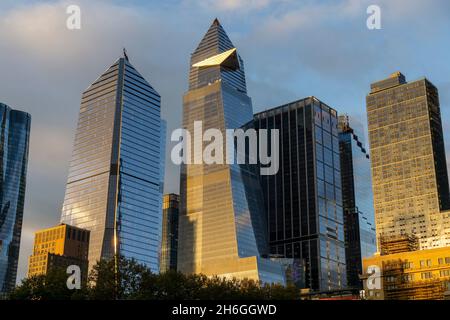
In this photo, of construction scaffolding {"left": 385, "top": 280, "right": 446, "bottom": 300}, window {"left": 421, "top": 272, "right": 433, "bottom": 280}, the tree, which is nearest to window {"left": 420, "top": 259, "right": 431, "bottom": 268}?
window {"left": 421, "top": 272, "right": 433, "bottom": 280}

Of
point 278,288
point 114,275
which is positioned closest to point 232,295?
point 278,288

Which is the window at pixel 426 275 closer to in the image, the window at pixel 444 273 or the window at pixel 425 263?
the window at pixel 425 263

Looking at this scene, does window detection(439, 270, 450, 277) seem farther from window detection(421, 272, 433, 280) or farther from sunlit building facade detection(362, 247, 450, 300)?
window detection(421, 272, 433, 280)

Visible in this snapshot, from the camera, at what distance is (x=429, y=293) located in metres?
151

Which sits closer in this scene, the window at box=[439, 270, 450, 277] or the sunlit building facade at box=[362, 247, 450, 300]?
the window at box=[439, 270, 450, 277]

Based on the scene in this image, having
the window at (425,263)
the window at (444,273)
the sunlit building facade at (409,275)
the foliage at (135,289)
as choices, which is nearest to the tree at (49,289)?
the foliage at (135,289)

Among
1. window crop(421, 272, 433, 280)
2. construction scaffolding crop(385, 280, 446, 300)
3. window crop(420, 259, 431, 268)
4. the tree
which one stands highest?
window crop(420, 259, 431, 268)

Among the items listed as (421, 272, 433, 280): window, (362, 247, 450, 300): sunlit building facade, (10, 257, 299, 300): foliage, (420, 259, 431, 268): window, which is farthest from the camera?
(420, 259, 431, 268): window

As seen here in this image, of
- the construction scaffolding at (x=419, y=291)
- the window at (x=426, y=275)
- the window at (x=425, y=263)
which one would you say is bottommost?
the construction scaffolding at (x=419, y=291)

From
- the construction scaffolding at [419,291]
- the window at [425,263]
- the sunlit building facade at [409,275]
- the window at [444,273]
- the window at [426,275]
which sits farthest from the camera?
the window at [425,263]
